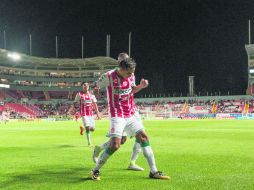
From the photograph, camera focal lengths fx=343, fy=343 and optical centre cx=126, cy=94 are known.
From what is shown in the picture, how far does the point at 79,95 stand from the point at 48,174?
8597 mm

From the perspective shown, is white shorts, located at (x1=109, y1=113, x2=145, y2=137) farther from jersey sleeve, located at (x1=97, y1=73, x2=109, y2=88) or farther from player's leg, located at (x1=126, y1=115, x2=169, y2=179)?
jersey sleeve, located at (x1=97, y1=73, x2=109, y2=88)

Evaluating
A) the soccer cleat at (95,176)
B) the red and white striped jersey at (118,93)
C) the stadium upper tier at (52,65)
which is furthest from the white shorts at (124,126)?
the stadium upper tier at (52,65)

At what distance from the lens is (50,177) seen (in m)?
8.34

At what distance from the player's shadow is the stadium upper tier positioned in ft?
282

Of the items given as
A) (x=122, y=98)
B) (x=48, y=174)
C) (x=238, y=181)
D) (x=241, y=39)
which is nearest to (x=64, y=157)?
(x=48, y=174)

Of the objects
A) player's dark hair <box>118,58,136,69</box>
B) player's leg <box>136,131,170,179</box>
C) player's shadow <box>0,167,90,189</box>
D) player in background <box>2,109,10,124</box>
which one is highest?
player's dark hair <box>118,58,136,69</box>

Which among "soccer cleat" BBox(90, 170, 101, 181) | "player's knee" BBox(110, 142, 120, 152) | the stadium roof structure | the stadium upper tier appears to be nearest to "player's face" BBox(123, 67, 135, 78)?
"player's knee" BBox(110, 142, 120, 152)

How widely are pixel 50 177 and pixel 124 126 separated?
7.19ft

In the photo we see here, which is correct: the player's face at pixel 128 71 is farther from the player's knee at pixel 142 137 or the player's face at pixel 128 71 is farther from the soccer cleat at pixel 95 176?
the soccer cleat at pixel 95 176

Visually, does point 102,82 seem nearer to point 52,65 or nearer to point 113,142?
point 113,142

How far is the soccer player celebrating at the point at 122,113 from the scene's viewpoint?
7.96 meters

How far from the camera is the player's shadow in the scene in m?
7.81

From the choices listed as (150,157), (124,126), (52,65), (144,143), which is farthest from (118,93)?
(52,65)

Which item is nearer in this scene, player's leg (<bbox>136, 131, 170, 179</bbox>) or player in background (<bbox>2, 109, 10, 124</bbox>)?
player's leg (<bbox>136, 131, 170, 179</bbox>)
